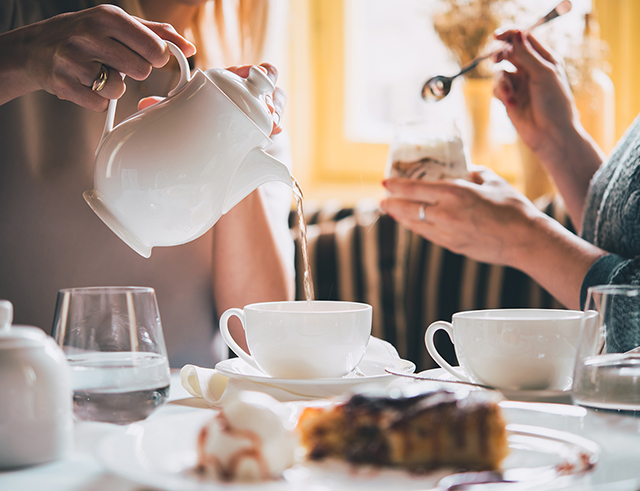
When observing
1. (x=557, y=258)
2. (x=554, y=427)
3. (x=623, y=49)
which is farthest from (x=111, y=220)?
(x=623, y=49)

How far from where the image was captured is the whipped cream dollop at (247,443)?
0.36 metres

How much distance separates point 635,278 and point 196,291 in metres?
0.75

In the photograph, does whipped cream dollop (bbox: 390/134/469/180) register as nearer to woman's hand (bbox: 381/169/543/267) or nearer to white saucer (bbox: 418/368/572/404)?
woman's hand (bbox: 381/169/543/267)

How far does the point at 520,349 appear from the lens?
1.90 feet

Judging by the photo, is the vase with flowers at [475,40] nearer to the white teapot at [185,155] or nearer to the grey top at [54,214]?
the grey top at [54,214]

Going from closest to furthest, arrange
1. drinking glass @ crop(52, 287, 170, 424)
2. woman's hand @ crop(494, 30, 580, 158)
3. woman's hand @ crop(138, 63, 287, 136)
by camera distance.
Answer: drinking glass @ crop(52, 287, 170, 424) → woman's hand @ crop(138, 63, 287, 136) → woman's hand @ crop(494, 30, 580, 158)

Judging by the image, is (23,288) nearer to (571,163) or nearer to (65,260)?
(65,260)

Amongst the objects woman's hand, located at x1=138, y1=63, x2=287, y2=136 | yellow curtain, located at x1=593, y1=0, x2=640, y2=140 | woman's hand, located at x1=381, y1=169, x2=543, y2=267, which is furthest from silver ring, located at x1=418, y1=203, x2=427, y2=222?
Answer: yellow curtain, located at x1=593, y1=0, x2=640, y2=140

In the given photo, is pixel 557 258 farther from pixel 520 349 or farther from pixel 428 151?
pixel 520 349

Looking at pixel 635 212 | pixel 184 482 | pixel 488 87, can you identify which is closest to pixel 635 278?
pixel 635 212

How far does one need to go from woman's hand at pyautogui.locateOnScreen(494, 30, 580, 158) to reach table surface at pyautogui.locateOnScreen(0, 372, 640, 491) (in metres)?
0.85

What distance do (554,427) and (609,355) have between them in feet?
0.34

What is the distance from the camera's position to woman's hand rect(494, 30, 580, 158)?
1.21 metres

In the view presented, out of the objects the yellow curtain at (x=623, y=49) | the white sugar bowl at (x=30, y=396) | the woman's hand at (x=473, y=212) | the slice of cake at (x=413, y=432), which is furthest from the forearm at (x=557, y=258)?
the yellow curtain at (x=623, y=49)
